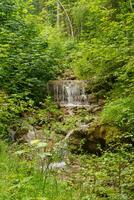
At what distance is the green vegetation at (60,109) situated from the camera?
16.2 feet

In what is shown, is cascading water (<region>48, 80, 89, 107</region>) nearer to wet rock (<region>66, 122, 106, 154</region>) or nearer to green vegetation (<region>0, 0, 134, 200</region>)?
green vegetation (<region>0, 0, 134, 200</region>)

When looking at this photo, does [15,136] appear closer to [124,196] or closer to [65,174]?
[65,174]

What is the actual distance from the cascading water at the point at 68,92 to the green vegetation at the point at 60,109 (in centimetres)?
41

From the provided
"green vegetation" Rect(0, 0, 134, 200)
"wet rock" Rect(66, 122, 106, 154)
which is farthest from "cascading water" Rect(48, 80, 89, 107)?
"wet rock" Rect(66, 122, 106, 154)

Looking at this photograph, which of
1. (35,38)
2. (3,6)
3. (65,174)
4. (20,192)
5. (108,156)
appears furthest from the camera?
(35,38)

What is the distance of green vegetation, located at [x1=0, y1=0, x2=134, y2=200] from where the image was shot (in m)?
4.95

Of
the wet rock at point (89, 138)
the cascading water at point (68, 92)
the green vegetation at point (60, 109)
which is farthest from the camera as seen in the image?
the cascading water at point (68, 92)

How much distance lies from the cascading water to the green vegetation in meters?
0.41

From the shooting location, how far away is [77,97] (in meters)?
13.9

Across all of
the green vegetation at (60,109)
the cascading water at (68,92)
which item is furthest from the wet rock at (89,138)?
the cascading water at (68,92)

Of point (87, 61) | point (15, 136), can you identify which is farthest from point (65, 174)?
point (87, 61)

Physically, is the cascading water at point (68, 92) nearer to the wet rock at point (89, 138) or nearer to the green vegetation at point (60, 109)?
the green vegetation at point (60, 109)

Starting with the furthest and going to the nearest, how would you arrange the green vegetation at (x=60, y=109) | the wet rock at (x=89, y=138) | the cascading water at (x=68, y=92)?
the cascading water at (x=68, y=92)
the wet rock at (x=89, y=138)
the green vegetation at (x=60, y=109)

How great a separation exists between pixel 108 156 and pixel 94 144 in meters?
3.30
